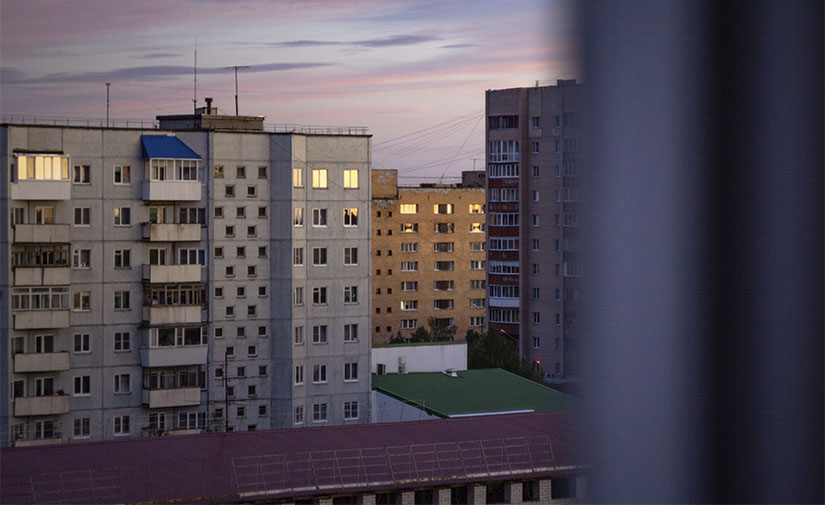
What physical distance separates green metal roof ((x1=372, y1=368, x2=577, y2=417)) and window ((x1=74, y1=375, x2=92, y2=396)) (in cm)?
382

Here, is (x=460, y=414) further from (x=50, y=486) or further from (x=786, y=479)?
(x=786, y=479)

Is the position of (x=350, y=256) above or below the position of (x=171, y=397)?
above

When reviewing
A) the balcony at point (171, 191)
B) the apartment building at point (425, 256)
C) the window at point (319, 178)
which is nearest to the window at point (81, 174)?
the balcony at point (171, 191)

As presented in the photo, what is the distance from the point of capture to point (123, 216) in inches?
520

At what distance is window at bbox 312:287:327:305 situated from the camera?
1399 centimetres

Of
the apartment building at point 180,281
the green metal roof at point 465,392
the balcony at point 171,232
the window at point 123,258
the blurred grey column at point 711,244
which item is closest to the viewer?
the blurred grey column at point 711,244

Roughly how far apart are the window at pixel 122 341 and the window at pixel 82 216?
1.43 metres

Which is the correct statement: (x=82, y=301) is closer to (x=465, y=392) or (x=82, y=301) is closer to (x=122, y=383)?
(x=122, y=383)

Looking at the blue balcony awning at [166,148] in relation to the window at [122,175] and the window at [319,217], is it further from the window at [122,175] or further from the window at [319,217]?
the window at [319,217]

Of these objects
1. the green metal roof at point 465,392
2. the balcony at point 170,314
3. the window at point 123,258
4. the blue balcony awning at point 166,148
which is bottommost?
the green metal roof at point 465,392

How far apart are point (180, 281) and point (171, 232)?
2.10 feet

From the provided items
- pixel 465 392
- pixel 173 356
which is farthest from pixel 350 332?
pixel 173 356

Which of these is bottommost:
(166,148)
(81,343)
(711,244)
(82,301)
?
(81,343)

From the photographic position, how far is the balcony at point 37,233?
12.6 meters
